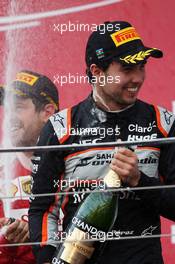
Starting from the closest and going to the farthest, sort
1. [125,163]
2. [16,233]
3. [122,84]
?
1. [125,163]
2. [122,84]
3. [16,233]

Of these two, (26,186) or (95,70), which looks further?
(26,186)

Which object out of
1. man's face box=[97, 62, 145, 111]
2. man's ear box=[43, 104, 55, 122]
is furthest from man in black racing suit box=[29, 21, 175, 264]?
man's ear box=[43, 104, 55, 122]

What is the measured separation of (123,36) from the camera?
2004mm

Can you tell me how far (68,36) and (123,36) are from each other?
253mm

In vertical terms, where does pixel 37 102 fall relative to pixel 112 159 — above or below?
above

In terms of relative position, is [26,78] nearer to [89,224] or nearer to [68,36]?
[68,36]

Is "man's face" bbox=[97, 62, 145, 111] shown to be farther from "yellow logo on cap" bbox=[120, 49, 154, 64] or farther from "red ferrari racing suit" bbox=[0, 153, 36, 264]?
"red ferrari racing suit" bbox=[0, 153, 36, 264]

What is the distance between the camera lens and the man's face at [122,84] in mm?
1984

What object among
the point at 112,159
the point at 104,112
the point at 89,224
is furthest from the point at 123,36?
the point at 89,224

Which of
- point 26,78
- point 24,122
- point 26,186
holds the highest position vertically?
point 26,78

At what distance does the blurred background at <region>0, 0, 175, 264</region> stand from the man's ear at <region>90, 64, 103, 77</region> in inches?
5.1

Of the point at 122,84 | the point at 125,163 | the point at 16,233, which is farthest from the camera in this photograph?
the point at 16,233

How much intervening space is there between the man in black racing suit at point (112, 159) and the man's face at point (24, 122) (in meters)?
0.17

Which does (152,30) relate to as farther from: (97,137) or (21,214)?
(21,214)
